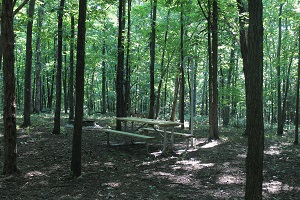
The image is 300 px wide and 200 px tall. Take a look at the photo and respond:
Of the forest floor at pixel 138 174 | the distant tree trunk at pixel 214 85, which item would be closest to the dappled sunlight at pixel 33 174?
the forest floor at pixel 138 174

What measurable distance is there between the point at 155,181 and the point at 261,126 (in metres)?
3.23

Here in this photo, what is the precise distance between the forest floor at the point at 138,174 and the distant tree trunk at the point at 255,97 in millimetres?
1707

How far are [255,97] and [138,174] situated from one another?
396cm

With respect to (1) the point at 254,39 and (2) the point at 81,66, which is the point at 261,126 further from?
(2) the point at 81,66

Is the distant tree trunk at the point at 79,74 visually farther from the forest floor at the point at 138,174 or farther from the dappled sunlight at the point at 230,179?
the dappled sunlight at the point at 230,179

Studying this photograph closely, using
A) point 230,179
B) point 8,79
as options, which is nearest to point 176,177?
point 230,179

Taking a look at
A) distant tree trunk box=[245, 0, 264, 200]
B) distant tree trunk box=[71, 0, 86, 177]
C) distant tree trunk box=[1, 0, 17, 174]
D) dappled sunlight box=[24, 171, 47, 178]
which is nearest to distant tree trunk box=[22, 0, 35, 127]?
dappled sunlight box=[24, 171, 47, 178]

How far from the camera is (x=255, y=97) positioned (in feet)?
12.8

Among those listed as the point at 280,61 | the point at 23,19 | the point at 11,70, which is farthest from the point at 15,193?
the point at 280,61

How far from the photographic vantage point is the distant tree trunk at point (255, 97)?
12.7 feet

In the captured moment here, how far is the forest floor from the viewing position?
217 inches

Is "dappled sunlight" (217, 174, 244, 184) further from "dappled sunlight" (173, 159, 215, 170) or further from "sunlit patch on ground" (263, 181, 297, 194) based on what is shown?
"dappled sunlight" (173, 159, 215, 170)

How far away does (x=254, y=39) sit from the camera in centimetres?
387

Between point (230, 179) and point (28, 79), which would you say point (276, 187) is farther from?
point (28, 79)
